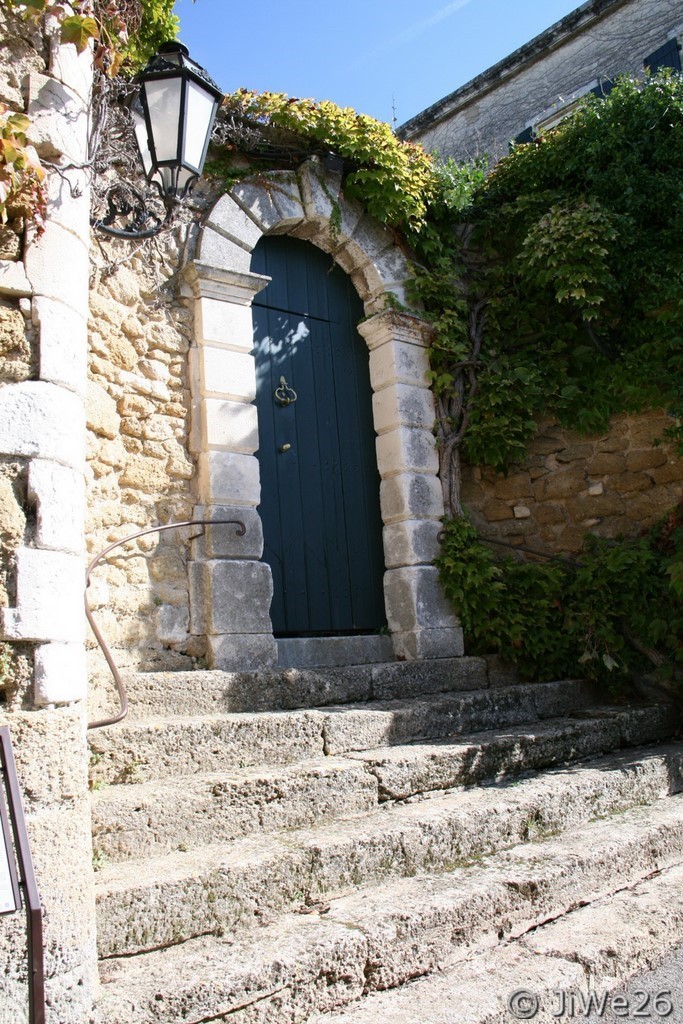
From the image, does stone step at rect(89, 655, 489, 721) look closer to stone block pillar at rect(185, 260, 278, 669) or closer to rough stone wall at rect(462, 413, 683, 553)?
stone block pillar at rect(185, 260, 278, 669)

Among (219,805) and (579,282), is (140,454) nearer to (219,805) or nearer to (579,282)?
(219,805)

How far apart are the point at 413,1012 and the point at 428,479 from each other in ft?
11.1

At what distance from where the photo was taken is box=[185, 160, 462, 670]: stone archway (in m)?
4.08

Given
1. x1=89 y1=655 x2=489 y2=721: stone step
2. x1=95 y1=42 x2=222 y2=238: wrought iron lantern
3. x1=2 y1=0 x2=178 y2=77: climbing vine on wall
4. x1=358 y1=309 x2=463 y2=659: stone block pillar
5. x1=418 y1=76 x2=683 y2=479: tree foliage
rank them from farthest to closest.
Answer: x1=418 y1=76 x2=683 y2=479: tree foliage
x1=358 y1=309 x2=463 y2=659: stone block pillar
x1=95 y1=42 x2=222 y2=238: wrought iron lantern
x1=89 y1=655 x2=489 y2=721: stone step
x1=2 y1=0 x2=178 y2=77: climbing vine on wall

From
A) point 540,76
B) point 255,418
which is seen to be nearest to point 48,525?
point 255,418

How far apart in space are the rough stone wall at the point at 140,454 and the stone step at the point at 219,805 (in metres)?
1.17

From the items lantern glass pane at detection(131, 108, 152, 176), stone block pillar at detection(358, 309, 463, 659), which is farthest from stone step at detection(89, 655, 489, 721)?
lantern glass pane at detection(131, 108, 152, 176)

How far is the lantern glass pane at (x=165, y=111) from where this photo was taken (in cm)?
353

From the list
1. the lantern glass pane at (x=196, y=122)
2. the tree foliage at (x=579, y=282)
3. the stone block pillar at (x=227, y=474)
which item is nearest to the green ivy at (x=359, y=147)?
the tree foliage at (x=579, y=282)

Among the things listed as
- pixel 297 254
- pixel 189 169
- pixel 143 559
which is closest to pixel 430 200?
pixel 297 254

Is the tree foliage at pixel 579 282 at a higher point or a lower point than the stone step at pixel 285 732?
higher

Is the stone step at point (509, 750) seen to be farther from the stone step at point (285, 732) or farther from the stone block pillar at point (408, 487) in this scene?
the stone block pillar at point (408, 487)

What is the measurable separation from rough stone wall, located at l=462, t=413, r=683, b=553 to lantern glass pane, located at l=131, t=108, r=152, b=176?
275 centimetres

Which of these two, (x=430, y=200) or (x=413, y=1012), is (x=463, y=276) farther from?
(x=413, y=1012)
